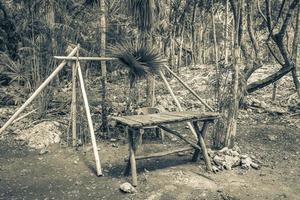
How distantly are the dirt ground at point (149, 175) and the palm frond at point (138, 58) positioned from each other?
65.7 inches

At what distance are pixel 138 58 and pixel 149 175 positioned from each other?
2.36m

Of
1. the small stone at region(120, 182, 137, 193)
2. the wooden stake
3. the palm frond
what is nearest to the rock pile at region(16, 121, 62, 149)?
the wooden stake

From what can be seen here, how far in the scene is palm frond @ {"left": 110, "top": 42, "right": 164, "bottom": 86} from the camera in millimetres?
7020

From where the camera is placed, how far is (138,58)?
278 inches

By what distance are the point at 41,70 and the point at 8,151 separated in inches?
92.1

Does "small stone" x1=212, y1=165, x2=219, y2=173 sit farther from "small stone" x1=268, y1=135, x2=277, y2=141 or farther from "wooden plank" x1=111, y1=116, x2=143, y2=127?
"small stone" x1=268, y1=135, x2=277, y2=141

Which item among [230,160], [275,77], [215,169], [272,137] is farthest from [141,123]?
[275,77]

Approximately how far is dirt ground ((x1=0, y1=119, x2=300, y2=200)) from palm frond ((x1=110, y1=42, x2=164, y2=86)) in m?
1.67

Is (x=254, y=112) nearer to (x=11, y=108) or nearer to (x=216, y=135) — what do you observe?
(x=216, y=135)

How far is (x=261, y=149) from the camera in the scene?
24.3 feet

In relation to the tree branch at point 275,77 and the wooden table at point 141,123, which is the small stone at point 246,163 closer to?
the wooden table at point 141,123

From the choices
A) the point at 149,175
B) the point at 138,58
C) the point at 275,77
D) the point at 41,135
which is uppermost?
the point at 138,58

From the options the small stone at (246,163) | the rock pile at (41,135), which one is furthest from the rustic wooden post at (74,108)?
the small stone at (246,163)

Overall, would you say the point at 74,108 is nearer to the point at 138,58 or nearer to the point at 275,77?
the point at 138,58
